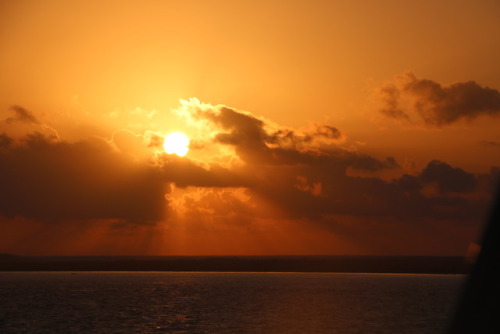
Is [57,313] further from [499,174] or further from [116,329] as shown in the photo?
[499,174]

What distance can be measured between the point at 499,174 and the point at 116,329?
318 ft

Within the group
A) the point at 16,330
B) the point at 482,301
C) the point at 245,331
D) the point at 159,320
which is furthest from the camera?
the point at 159,320

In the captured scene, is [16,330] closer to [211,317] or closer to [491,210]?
[211,317]

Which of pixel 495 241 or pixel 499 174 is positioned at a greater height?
pixel 499 174

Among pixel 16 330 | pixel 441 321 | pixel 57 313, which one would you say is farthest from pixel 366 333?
pixel 57 313

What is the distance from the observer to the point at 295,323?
101 meters

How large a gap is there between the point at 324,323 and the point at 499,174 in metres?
103

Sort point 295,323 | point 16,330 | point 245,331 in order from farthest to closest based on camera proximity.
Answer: point 295,323 → point 16,330 → point 245,331

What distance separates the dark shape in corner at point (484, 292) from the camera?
2.71 metres

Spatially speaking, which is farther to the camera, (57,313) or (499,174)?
(57,313)

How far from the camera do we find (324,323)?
103 meters

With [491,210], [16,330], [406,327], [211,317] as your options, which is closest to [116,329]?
[16,330]

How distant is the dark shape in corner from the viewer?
2709mm

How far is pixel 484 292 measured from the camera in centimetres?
278
